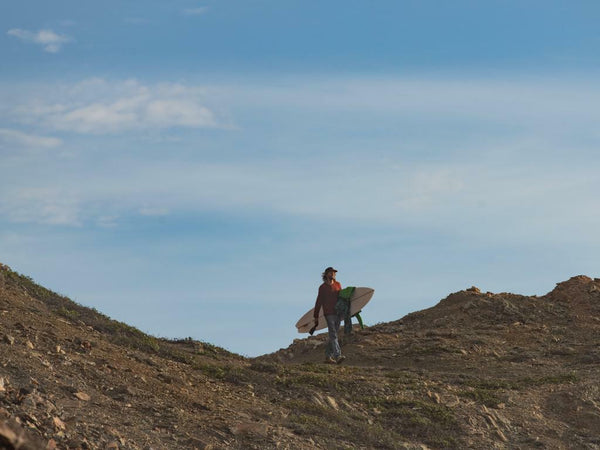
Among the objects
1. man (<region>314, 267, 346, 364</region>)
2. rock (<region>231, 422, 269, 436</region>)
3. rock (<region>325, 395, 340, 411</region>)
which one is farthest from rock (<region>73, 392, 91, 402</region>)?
man (<region>314, 267, 346, 364</region>)

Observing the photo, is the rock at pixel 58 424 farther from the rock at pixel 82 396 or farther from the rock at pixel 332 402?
the rock at pixel 332 402

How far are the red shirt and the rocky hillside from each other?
7.04 ft

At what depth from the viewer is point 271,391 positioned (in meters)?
17.5

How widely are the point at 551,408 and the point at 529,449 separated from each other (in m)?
3.16

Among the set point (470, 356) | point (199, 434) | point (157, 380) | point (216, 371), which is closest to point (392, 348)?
point (470, 356)

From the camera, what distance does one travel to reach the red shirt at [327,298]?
23.8 meters

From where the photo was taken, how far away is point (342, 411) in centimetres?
1694

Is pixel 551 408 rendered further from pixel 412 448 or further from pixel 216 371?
pixel 216 371

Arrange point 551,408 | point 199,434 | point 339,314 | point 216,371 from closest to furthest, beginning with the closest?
point 199,434
point 216,371
point 551,408
point 339,314

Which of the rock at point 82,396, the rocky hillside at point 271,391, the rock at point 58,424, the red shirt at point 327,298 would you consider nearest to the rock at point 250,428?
the rocky hillside at point 271,391

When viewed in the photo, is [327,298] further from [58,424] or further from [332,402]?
A: [58,424]

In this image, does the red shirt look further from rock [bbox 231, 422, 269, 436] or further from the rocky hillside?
rock [bbox 231, 422, 269, 436]

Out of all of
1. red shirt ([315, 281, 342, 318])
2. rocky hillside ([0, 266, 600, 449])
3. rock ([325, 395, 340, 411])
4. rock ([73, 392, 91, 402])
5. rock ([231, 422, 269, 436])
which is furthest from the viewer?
red shirt ([315, 281, 342, 318])

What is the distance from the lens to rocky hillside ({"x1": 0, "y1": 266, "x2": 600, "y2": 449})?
1306 centimetres
